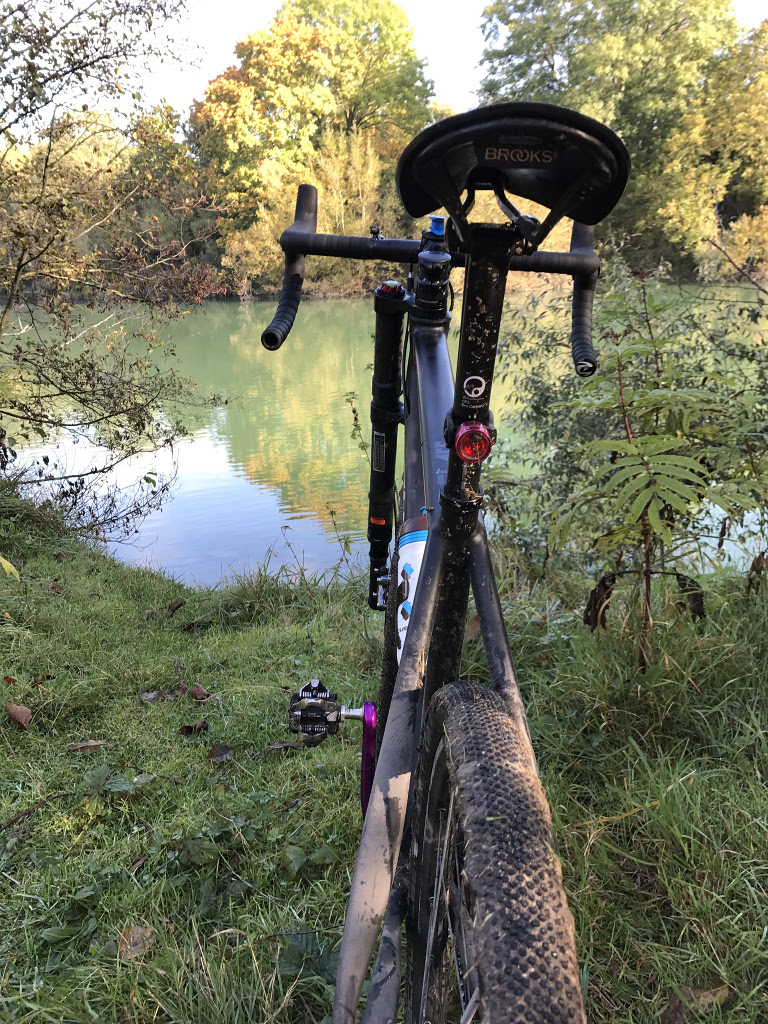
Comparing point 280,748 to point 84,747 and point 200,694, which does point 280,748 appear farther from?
point 84,747

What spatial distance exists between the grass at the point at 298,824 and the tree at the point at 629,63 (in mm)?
19741

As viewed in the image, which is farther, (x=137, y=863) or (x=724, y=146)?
(x=724, y=146)

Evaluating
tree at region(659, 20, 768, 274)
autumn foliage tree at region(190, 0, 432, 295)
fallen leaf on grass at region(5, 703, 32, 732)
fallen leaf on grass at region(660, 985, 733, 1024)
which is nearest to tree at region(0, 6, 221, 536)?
fallen leaf on grass at region(5, 703, 32, 732)

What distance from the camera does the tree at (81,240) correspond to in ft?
14.0

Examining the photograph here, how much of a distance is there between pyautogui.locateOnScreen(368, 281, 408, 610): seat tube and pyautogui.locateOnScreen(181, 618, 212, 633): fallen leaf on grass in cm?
187

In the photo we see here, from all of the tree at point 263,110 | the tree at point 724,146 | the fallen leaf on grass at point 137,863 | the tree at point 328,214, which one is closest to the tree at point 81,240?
the fallen leaf on grass at point 137,863

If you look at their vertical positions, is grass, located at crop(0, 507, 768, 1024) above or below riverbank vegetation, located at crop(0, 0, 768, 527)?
below

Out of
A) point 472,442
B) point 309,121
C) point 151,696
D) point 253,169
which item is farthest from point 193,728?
point 309,121

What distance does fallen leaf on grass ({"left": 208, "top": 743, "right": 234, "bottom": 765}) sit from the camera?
7.55 feet

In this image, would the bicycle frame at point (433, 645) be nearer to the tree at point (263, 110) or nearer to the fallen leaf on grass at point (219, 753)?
the fallen leaf on grass at point (219, 753)

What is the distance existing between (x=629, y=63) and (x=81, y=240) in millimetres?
23509

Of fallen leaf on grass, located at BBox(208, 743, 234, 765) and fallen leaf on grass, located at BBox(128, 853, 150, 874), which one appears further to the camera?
fallen leaf on grass, located at BBox(208, 743, 234, 765)

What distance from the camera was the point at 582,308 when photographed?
1330 mm

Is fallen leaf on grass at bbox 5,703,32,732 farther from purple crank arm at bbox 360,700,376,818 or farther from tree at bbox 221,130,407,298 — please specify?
tree at bbox 221,130,407,298
